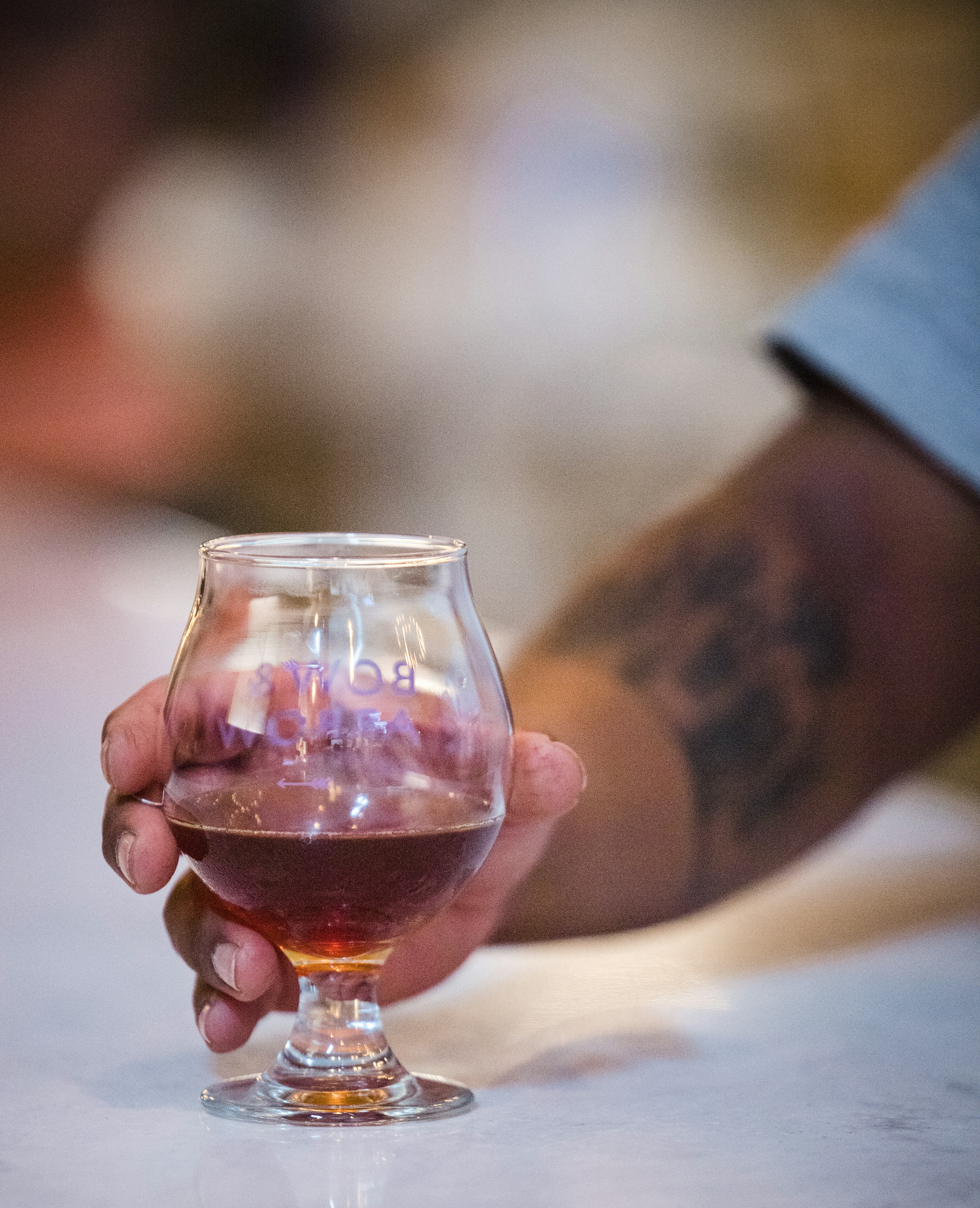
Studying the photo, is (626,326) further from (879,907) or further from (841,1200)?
(841,1200)

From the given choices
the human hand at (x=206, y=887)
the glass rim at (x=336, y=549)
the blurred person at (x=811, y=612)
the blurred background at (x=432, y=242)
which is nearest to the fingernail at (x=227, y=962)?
the human hand at (x=206, y=887)

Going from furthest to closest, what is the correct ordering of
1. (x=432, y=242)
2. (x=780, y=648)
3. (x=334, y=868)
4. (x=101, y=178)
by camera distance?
1. (x=432, y=242)
2. (x=101, y=178)
3. (x=780, y=648)
4. (x=334, y=868)

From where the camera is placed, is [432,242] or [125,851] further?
[432,242]

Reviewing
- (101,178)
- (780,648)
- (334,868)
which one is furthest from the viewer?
(101,178)

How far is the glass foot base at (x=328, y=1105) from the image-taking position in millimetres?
436

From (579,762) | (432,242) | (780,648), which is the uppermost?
(432,242)

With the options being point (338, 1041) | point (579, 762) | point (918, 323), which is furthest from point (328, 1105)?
Answer: point (918, 323)

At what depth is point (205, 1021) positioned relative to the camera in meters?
0.49

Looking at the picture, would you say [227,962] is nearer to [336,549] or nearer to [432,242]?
[336,549]

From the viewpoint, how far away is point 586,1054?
52cm

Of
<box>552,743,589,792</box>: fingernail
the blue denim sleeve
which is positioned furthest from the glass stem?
the blue denim sleeve

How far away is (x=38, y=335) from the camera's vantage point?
2.71 metres

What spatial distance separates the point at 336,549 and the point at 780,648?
1.37 feet

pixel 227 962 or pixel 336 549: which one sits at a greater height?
pixel 336 549
